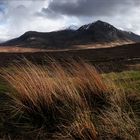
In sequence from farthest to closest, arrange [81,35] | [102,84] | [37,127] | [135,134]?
[81,35], [102,84], [37,127], [135,134]

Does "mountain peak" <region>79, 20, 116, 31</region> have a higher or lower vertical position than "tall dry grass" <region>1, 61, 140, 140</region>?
higher

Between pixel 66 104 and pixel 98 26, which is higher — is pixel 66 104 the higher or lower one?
the lower one

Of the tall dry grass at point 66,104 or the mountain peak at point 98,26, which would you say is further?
the mountain peak at point 98,26

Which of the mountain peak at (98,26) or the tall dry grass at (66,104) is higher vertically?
the mountain peak at (98,26)

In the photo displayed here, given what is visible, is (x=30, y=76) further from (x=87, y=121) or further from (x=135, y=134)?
(x=135, y=134)

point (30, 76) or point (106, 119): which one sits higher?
point (30, 76)

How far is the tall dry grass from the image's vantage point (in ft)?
21.6

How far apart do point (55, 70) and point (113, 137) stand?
2.24 meters

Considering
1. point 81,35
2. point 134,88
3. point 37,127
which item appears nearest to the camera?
point 37,127

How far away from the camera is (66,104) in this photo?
7316mm

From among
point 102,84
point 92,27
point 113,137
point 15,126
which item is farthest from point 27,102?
point 92,27

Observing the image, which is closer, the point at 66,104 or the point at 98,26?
the point at 66,104

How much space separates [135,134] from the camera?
615 cm

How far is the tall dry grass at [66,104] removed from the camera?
6582 mm
